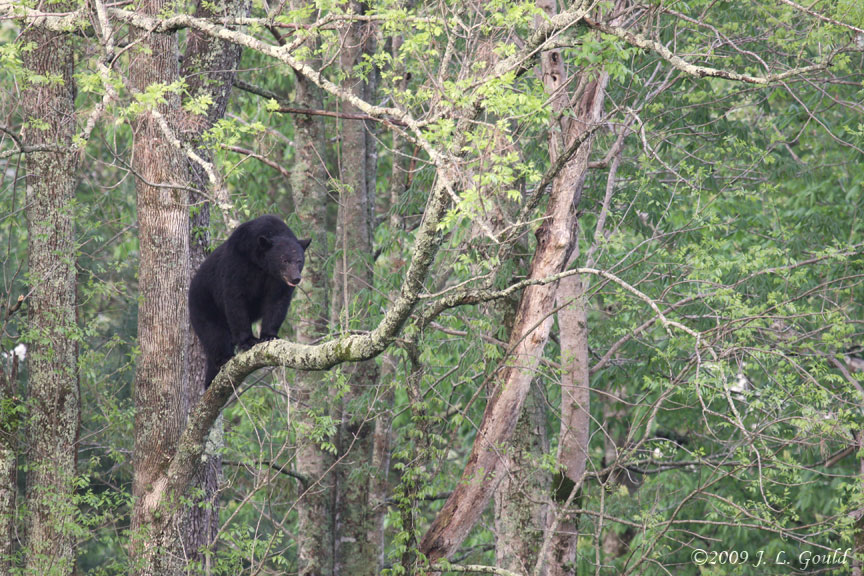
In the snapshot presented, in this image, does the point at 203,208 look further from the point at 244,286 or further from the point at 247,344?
the point at 247,344

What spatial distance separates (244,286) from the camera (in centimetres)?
705

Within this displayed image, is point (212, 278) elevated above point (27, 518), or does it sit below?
above

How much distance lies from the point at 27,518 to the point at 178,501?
201 centimetres

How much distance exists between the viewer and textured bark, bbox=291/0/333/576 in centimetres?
1003

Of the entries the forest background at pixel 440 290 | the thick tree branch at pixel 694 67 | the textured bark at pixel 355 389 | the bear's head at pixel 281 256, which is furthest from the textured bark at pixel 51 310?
the thick tree branch at pixel 694 67

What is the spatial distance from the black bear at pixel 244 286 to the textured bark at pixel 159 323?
0.28 m

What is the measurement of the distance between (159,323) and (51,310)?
1.41 m

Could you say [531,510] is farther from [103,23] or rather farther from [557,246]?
[103,23]

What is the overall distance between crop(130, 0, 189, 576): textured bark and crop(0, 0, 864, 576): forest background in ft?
0.07

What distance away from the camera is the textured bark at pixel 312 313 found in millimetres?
10031

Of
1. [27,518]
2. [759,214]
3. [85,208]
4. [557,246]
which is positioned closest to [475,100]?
[557,246]

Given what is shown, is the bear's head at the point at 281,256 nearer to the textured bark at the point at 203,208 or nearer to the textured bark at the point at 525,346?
the textured bark at the point at 203,208

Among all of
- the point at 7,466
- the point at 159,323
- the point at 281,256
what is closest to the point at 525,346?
the point at 281,256

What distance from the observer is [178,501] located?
6.70 metres
